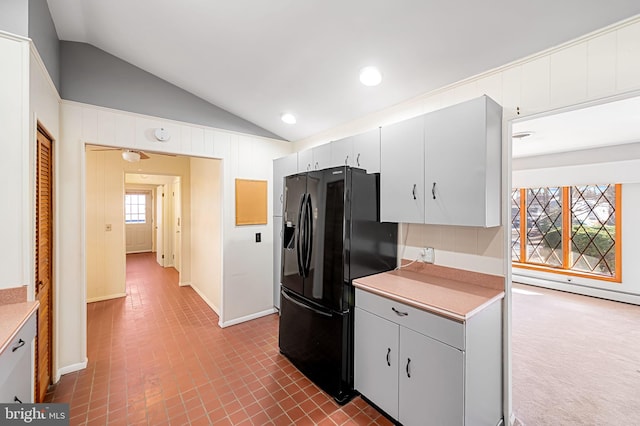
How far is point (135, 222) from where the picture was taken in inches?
348

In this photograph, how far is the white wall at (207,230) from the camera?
3.73 metres

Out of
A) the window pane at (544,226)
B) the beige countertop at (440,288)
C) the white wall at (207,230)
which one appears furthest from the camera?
the window pane at (544,226)

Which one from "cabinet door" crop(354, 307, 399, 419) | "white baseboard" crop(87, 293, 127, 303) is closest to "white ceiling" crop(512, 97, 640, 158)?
"cabinet door" crop(354, 307, 399, 419)

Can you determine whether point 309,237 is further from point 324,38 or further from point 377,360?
point 324,38

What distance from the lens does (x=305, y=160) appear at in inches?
124

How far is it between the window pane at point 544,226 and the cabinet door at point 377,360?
5506 mm

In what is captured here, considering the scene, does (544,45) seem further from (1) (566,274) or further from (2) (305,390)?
(1) (566,274)

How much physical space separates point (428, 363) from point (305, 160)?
2.33 meters

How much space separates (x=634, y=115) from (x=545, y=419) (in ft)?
10.7

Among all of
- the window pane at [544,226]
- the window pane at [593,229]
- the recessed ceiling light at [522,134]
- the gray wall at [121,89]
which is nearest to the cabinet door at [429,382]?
the gray wall at [121,89]

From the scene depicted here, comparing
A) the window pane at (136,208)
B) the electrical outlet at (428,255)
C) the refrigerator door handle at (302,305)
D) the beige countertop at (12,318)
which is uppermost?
the window pane at (136,208)

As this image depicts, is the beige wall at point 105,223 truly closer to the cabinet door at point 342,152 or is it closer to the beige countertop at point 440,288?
the cabinet door at point 342,152

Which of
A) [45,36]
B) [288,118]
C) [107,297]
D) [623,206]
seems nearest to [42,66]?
[45,36]

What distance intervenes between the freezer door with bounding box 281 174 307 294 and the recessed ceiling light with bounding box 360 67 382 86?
96cm
